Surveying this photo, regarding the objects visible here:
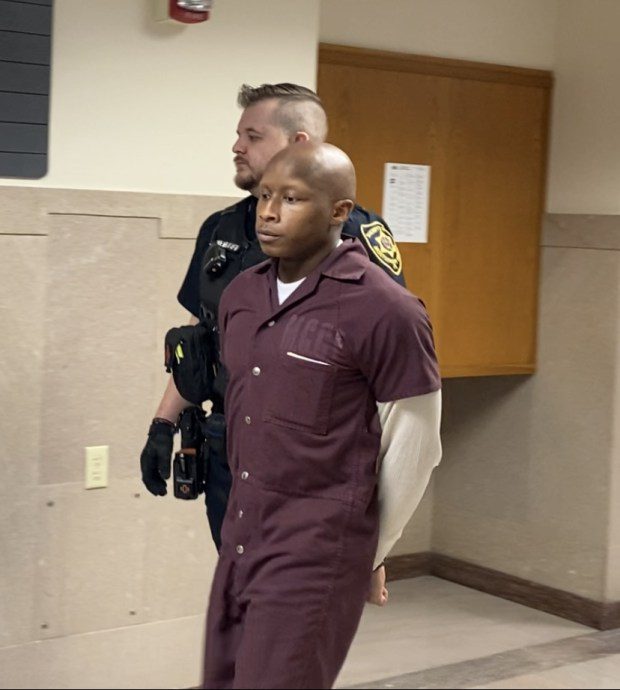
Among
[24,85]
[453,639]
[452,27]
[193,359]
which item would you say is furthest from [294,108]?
[453,639]

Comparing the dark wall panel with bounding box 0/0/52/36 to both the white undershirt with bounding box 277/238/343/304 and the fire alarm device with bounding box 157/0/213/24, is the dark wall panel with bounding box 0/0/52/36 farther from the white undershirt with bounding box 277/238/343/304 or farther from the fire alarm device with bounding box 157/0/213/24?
the white undershirt with bounding box 277/238/343/304

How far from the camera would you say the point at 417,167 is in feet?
14.5

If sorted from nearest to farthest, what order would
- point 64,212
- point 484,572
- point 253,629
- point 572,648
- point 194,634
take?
point 253,629, point 194,634, point 64,212, point 572,648, point 484,572

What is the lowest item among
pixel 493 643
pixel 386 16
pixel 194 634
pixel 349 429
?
pixel 493 643

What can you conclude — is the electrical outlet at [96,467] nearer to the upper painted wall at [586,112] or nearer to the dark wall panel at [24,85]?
the dark wall panel at [24,85]

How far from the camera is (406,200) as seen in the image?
4426mm

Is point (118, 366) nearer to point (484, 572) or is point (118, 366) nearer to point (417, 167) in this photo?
point (417, 167)

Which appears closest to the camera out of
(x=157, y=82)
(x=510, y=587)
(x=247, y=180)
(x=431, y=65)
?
(x=247, y=180)

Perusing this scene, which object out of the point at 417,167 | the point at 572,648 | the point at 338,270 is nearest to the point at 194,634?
the point at 338,270

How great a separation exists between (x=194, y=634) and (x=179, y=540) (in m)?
1.01

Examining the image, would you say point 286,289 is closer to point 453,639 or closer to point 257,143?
point 257,143

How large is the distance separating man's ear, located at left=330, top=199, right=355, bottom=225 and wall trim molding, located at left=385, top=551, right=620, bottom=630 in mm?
2839

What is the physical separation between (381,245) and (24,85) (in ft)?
4.12

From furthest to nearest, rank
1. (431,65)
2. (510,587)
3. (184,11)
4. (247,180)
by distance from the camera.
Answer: (510,587), (431,65), (184,11), (247,180)
